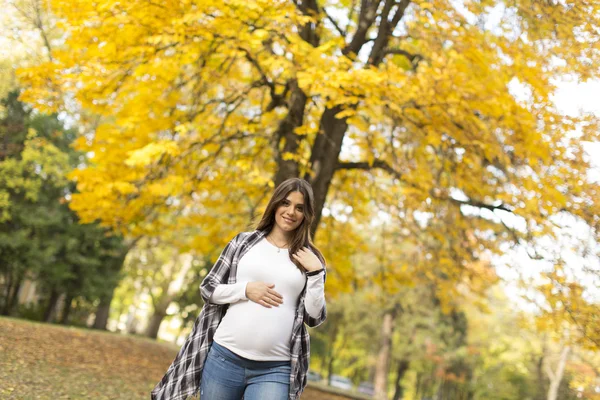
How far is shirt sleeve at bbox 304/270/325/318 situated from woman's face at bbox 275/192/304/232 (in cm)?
30

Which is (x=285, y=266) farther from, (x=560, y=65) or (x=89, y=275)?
(x=89, y=275)

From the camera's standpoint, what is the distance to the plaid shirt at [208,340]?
3.12 meters

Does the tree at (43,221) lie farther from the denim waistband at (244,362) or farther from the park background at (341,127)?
the denim waistband at (244,362)

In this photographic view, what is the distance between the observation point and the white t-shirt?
2988 mm

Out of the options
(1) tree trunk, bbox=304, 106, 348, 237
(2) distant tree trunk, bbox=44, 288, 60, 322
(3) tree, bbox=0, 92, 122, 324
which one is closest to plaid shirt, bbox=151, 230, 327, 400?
(1) tree trunk, bbox=304, 106, 348, 237

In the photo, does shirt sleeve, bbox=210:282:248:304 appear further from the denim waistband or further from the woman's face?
the woman's face

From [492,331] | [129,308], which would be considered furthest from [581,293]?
[129,308]

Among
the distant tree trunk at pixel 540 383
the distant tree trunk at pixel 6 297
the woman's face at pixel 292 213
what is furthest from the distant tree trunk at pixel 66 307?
the distant tree trunk at pixel 540 383

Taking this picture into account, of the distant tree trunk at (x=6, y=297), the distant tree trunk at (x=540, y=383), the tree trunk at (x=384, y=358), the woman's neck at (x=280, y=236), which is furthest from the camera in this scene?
→ the distant tree trunk at (x=540, y=383)

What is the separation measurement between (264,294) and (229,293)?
199 millimetres

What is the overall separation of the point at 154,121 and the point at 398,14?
4.14 m

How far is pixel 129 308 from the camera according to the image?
163ft

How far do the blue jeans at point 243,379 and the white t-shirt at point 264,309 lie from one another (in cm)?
4

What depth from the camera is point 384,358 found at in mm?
23000
